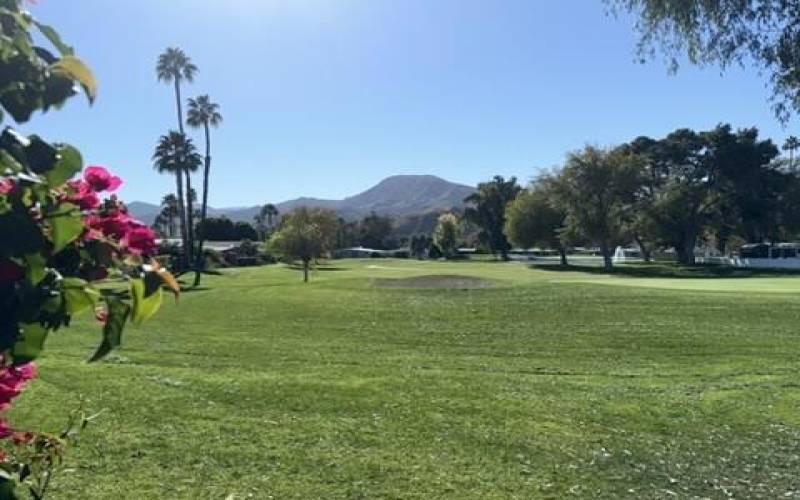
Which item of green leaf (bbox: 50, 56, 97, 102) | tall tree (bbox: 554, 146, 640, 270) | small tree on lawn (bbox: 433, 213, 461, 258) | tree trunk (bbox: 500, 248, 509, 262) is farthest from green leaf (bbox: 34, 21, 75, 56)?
small tree on lawn (bbox: 433, 213, 461, 258)

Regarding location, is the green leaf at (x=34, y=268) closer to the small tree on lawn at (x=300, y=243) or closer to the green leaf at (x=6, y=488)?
the green leaf at (x=6, y=488)

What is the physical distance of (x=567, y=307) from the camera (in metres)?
23.8

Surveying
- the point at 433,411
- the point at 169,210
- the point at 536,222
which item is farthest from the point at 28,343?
the point at 169,210

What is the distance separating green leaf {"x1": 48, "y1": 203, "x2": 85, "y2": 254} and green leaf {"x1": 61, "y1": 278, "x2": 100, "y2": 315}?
98 millimetres

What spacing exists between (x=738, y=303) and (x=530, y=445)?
18.0m

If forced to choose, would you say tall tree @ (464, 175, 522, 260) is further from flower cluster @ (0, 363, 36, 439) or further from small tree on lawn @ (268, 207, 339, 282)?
flower cluster @ (0, 363, 36, 439)

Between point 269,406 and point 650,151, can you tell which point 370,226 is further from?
point 269,406

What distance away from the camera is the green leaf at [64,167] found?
5.37ft

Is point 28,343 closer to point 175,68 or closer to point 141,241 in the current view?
point 141,241

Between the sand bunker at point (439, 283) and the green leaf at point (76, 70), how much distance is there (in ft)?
97.9

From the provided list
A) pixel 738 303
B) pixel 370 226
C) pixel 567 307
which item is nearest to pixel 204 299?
pixel 567 307

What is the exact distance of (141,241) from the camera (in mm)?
1881

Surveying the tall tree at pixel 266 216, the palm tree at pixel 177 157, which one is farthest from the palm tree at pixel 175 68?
the tall tree at pixel 266 216

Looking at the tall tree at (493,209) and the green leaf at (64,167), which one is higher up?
the tall tree at (493,209)
